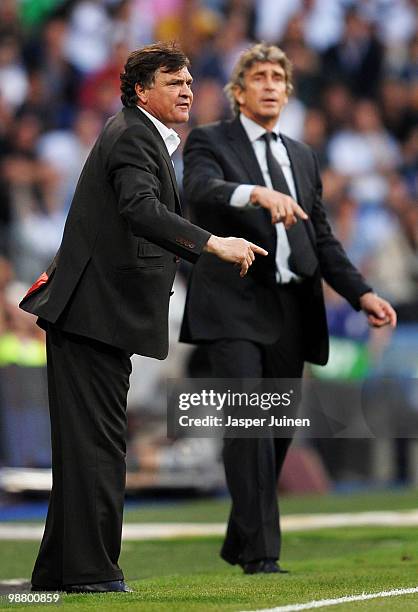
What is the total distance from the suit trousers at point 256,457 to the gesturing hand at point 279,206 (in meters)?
0.73

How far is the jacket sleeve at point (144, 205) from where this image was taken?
4.88 metres

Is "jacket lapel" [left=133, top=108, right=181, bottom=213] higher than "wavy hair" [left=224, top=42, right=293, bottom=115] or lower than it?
lower

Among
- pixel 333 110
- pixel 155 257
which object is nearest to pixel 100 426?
pixel 155 257

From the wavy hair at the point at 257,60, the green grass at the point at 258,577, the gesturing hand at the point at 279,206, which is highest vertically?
the wavy hair at the point at 257,60

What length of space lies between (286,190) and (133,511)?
5014 millimetres

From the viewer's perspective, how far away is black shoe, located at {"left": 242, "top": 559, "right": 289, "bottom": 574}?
20.3 ft

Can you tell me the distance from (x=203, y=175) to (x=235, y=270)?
1.58 feet

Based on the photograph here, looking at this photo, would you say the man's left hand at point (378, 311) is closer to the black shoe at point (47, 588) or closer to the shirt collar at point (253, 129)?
the shirt collar at point (253, 129)

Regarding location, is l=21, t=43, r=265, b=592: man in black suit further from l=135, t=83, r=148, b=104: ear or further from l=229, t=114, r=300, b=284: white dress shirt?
l=229, t=114, r=300, b=284: white dress shirt

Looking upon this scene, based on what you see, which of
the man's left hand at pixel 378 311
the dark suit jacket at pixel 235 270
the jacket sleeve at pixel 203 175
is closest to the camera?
the jacket sleeve at pixel 203 175

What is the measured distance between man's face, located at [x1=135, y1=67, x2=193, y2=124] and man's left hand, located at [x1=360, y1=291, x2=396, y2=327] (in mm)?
1768

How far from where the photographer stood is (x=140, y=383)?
12703 mm

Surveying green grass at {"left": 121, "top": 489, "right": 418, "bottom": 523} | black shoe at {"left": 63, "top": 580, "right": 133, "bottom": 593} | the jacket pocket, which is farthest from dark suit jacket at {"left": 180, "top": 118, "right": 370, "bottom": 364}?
green grass at {"left": 121, "top": 489, "right": 418, "bottom": 523}

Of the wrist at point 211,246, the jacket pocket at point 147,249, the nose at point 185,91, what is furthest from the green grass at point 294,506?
the wrist at point 211,246
